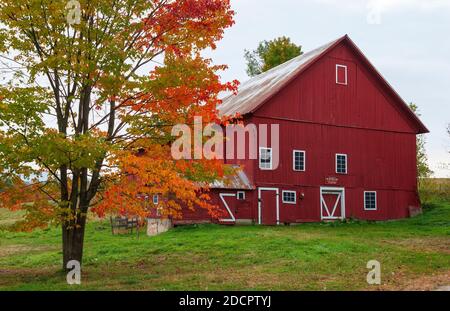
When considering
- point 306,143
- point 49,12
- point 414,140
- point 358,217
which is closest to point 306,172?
point 306,143

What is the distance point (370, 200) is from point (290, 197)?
230 inches

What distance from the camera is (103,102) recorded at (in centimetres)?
1506

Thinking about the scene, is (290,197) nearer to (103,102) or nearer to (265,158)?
(265,158)

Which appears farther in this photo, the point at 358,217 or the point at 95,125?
the point at 358,217

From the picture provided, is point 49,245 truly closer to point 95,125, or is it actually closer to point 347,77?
point 95,125

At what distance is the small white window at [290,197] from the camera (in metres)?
30.2

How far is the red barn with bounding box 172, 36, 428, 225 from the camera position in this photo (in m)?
29.6

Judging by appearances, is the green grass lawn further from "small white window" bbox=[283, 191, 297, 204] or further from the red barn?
the red barn

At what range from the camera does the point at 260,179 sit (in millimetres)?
29500

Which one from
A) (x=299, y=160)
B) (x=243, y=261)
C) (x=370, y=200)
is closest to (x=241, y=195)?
(x=299, y=160)

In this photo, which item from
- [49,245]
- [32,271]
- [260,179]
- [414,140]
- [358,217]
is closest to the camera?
[32,271]

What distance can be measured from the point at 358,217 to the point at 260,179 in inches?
279

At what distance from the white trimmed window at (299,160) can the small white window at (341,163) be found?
2476 millimetres

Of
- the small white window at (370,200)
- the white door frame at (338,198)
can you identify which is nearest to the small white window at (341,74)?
the white door frame at (338,198)
